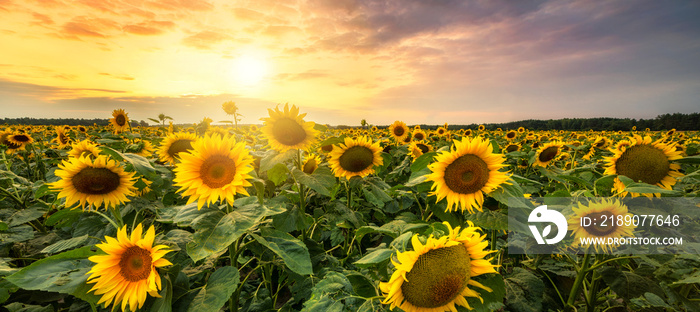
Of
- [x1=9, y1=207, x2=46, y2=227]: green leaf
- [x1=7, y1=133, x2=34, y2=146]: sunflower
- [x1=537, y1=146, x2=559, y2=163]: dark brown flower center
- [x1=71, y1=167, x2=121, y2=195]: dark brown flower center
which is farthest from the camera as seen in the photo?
[x1=7, y1=133, x2=34, y2=146]: sunflower

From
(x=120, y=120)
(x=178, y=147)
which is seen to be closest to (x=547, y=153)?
(x=178, y=147)

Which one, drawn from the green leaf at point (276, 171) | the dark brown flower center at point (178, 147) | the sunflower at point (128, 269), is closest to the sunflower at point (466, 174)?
the green leaf at point (276, 171)

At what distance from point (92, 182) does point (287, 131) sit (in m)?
1.63

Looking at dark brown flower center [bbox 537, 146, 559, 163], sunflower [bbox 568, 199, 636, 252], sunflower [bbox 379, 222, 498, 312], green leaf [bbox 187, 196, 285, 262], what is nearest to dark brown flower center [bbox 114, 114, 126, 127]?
green leaf [bbox 187, 196, 285, 262]

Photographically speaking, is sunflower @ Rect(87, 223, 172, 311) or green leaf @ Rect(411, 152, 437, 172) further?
green leaf @ Rect(411, 152, 437, 172)

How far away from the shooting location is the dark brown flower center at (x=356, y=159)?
3.26m

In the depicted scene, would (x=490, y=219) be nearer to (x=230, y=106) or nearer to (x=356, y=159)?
(x=356, y=159)

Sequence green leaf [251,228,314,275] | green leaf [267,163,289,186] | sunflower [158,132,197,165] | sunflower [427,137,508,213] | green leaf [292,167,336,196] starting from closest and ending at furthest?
green leaf [251,228,314,275], sunflower [427,137,508,213], green leaf [292,167,336,196], green leaf [267,163,289,186], sunflower [158,132,197,165]

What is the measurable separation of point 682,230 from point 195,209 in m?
4.55

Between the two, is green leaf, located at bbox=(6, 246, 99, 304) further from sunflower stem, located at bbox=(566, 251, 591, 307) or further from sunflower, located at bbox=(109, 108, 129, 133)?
sunflower, located at bbox=(109, 108, 129, 133)

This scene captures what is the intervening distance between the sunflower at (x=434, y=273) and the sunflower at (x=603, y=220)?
135 cm

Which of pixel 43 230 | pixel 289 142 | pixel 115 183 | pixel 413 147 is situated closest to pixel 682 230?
pixel 413 147

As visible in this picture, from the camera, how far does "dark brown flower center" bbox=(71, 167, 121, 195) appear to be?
2.35 meters

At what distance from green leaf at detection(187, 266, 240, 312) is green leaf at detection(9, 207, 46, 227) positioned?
2235mm
